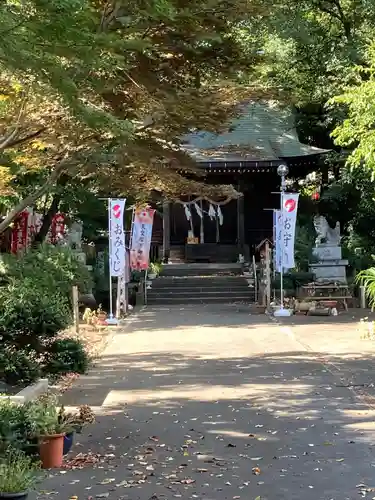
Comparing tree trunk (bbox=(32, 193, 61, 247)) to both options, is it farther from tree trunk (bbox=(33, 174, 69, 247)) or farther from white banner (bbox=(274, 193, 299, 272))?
white banner (bbox=(274, 193, 299, 272))

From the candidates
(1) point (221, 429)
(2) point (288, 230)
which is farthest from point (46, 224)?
(1) point (221, 429)

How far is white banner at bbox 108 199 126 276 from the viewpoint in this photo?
1828cm

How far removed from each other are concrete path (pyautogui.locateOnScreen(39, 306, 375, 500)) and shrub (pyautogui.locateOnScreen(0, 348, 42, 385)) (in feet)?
2.04

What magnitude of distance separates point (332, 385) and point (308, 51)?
53.5ft

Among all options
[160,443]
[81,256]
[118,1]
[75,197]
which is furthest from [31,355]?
[81,256]

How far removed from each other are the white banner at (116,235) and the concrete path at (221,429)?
5.50 metres

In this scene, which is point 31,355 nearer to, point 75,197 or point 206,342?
point 206,342

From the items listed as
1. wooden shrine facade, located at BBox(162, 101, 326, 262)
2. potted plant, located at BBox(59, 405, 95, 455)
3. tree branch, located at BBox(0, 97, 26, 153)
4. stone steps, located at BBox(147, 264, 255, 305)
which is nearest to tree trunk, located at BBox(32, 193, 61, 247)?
stone steps, located at BBox(147, 264, 255, 305)

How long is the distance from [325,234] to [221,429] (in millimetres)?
16916

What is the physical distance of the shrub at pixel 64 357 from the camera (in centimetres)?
859

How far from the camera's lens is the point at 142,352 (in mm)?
12852

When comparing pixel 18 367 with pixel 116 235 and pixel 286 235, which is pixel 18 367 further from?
pixel 286 235

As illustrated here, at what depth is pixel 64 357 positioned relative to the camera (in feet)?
28.3

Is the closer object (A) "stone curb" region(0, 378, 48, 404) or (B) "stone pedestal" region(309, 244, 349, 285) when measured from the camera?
(A) "stone curb" region(0, 378, 48, 404)
